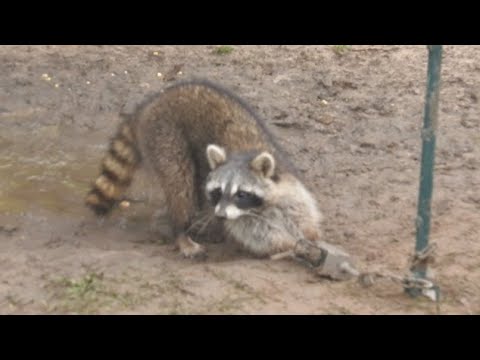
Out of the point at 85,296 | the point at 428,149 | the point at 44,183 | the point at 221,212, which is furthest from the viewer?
the point at 44,183

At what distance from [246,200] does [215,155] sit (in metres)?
0.36

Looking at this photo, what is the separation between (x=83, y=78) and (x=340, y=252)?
387 centimetres

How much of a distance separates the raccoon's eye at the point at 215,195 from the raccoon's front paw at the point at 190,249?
12.2 inches

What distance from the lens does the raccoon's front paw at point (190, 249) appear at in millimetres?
4844

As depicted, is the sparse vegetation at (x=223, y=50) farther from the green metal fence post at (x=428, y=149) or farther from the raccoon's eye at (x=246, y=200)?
the green metal fence post at (x=428, y=149)

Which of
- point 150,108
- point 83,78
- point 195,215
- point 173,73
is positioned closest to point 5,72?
point 83,78

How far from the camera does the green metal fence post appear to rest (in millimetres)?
3668

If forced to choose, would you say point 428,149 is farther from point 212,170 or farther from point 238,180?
point 212,170

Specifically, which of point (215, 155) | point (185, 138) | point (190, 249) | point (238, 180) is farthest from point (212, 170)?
point (190, 249)

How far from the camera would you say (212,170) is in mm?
4859

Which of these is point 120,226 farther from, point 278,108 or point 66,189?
point 278,108

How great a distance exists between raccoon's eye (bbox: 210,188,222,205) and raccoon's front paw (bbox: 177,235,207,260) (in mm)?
311

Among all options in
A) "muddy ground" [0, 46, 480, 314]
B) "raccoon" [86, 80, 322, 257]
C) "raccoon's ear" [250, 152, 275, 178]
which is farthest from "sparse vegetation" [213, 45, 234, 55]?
"raccoon's ear" [250, 152, 275, 178]

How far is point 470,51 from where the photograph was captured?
7539 mm
